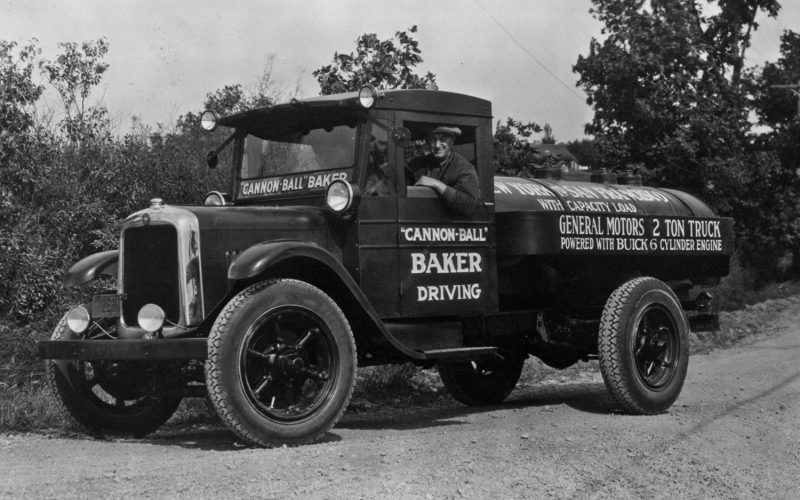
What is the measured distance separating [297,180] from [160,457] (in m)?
2.26

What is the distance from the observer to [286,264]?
6.45 metres

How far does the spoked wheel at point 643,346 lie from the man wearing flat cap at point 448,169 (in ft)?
4.99

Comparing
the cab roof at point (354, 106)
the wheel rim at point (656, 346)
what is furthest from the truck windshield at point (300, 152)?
the wheel rim at point (656, 346)

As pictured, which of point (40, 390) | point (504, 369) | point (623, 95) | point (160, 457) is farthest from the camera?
point (623, 95)

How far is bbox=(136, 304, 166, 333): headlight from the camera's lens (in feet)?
19.7

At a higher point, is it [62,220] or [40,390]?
[62,220]

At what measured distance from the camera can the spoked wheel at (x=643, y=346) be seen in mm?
7895

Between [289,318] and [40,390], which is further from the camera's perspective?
[40,390]

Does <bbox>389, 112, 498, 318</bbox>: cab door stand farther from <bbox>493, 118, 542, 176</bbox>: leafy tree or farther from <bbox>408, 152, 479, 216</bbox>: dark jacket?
<bbox>493, 118, 542, 176</bbox>: leafy tree

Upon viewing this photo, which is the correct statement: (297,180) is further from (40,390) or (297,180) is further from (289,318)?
(40,390)

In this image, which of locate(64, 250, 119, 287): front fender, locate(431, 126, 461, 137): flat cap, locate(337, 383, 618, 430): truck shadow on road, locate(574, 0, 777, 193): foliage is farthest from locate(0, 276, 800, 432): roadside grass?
locate(574, 0, 777, 193): foliage

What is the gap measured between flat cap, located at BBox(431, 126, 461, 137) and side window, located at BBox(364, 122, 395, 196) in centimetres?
51

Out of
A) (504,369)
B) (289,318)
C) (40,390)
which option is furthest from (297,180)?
(504,369)

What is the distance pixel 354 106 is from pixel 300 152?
0.57 meters
